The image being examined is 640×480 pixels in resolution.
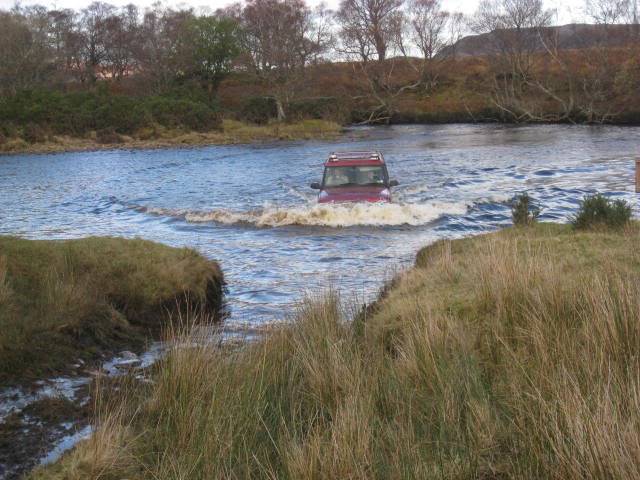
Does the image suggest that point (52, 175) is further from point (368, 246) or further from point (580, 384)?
point (580, 384)

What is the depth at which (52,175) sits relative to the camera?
3709cm

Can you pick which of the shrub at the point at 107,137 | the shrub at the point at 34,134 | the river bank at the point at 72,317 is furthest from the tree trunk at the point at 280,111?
the river bank at the point at 72,317

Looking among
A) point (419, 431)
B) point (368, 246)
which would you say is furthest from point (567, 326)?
point (368, 246)

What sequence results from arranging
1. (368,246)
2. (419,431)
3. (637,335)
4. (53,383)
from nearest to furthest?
(419,431)
(637,335)
(53,383)
(368,246)

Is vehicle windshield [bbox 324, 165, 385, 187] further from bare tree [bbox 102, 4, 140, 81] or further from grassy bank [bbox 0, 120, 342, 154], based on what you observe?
bare tree [bbox 102, 4, 140, 81]

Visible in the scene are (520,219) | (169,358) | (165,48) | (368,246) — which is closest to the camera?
(169,358)

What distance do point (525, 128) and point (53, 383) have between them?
167 feet

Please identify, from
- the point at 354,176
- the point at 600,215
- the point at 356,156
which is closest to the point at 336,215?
the point at 354,176

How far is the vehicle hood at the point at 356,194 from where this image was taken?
18844mm

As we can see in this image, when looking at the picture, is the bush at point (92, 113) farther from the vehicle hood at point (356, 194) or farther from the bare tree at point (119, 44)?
the vehicle hood at point (356, 194)

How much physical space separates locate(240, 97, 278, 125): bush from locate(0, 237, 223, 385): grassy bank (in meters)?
55.5

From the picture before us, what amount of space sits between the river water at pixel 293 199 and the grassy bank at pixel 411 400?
13.1 ft

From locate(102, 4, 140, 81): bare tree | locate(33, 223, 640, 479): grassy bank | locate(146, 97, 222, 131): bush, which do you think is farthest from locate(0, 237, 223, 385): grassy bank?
locate(102, 4, 140, 81): bare tree

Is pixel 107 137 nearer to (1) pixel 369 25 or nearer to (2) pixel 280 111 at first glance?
(2) pixel 280 111
